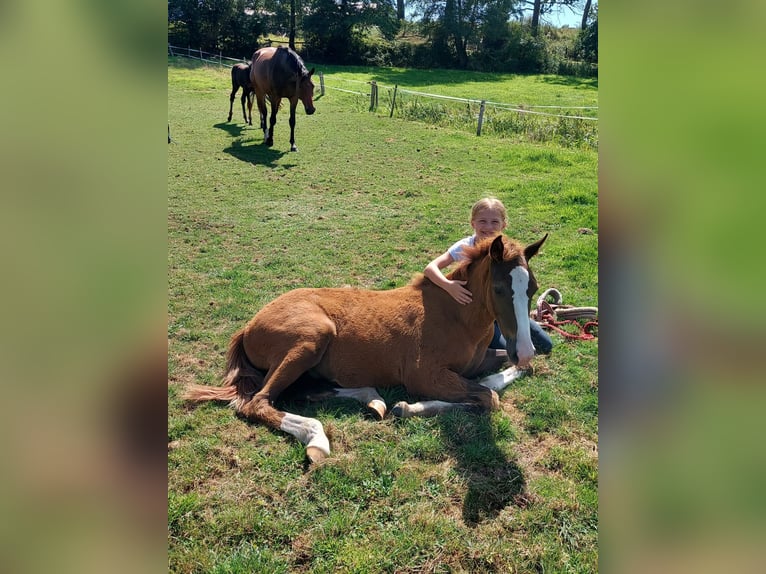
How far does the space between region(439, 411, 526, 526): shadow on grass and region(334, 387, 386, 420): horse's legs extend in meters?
0.48

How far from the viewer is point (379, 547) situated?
102 inches

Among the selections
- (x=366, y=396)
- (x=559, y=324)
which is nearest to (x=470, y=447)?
(x=366, y=396)

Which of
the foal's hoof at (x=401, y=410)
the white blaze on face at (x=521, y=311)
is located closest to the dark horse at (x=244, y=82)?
the foal's hoof at (x=401, y=410)

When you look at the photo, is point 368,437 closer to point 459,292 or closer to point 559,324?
point 459,292

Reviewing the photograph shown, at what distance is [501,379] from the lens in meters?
4.20

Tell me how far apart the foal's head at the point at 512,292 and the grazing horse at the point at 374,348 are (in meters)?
0.11

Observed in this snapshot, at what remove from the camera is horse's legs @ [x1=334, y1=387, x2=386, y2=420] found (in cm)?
377

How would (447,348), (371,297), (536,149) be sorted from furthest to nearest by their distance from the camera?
(536,149)
(371,297)
(447,348)

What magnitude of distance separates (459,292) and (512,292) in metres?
0.64
